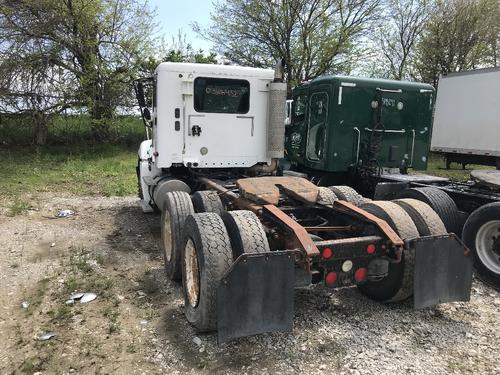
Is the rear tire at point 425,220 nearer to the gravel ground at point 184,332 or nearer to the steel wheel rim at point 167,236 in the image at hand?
the gravel ground at point 184,332

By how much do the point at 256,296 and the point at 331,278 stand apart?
72cm

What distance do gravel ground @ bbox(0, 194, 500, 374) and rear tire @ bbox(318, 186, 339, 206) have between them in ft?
2.93

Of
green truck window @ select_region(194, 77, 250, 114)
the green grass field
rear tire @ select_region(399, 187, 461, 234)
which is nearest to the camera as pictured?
rear tire @ select_region(399, 187, 461, 234)

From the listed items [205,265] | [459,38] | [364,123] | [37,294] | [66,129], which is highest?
[459,38]

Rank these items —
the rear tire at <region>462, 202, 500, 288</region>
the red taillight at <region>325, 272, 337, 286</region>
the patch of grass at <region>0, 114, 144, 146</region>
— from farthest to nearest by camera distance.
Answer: the patch of grass at <region>0, 114, 144, 146</region>, the rear tire at <region>462, 202, 500, 288</region>, the red taillight at <region>325, 272, 337, 286</region>

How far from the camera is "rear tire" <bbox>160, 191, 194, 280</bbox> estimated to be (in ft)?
15.5

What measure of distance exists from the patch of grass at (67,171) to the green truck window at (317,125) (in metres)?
4.64

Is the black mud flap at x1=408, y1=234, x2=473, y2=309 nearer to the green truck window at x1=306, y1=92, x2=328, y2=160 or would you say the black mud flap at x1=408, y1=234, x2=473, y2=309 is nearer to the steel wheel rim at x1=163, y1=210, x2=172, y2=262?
the steel wheel rim at x1=163, y1=210, x2=172, y2=262

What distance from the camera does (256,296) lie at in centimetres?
321

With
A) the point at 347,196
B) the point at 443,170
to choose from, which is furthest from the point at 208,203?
the point at 443,170

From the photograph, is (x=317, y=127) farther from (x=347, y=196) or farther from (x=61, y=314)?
(x=61, y=314)

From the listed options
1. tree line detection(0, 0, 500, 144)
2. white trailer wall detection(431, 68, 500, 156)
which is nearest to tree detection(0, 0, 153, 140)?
tree line detection(0, 0, 500, 144)

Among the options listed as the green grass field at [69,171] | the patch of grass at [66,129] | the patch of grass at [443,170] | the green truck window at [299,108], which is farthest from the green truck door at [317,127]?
the patch of grass at [66,129]

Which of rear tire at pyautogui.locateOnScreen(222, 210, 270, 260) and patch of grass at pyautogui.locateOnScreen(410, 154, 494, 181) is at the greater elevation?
rear tire at pyautogui.locateOnScreen(222, 210, 270, 260)
